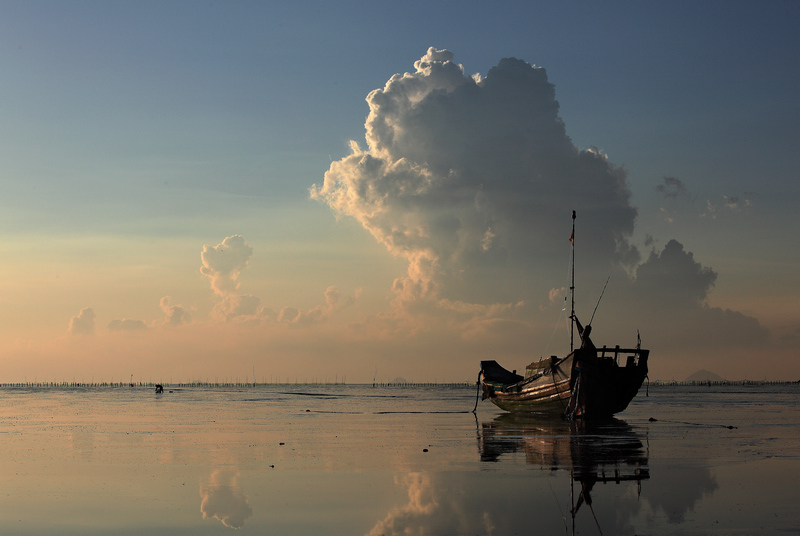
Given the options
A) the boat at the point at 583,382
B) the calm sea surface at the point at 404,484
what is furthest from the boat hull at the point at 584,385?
the calm sea surface at the point at 404,484

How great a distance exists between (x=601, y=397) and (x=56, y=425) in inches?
1398

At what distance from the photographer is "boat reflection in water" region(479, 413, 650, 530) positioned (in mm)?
20688

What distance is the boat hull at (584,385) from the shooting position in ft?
157

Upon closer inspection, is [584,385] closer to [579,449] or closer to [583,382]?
[583,382]

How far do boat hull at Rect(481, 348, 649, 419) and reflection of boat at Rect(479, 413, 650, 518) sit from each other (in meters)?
3.64

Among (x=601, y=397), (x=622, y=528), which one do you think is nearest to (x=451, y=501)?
(x=622, y=528)

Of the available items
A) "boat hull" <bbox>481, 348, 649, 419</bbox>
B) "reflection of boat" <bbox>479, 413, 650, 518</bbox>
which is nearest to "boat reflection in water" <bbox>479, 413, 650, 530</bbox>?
"reflection of boat" <bbox>479, 413, 650, 518</bbox>

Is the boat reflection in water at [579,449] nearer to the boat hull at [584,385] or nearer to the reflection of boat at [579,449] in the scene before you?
→ the reflection of boat at [579,449]

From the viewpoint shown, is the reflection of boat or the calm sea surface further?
the reflection of boat

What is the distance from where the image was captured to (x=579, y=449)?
2822cm

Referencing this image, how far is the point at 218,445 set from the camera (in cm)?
3172

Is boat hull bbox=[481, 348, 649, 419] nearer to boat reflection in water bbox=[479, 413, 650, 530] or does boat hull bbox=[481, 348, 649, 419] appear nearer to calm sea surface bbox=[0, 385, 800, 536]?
boat reflection in water bbox=[479, 413, 650, 530]

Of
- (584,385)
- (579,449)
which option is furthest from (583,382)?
(579,449)

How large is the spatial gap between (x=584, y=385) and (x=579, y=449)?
20257 mm
